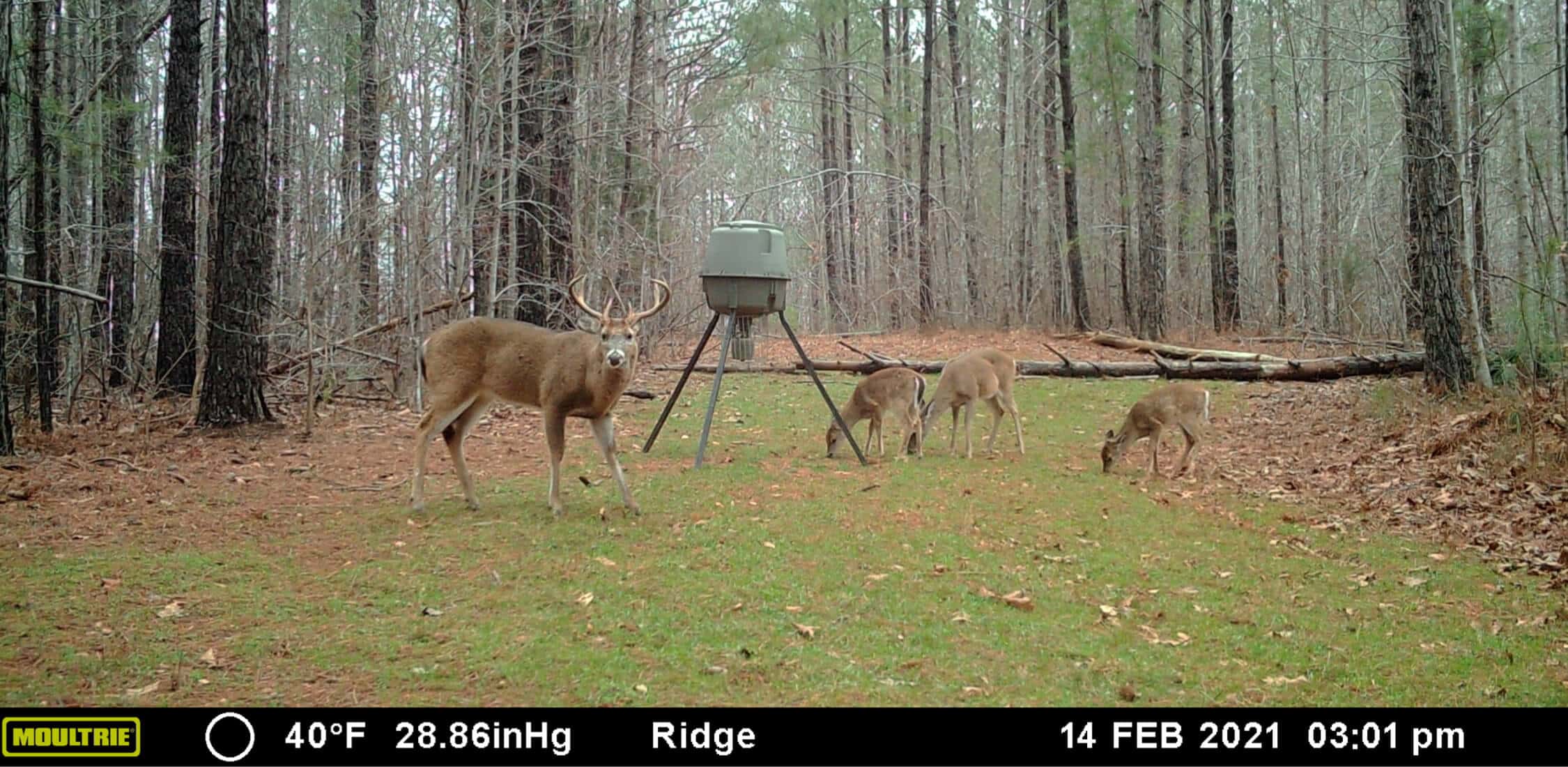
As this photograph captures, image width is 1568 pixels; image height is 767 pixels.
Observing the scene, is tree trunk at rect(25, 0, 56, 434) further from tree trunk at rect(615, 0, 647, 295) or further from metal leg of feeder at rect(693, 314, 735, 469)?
tree trunk at rect(615, 0, 647, 295)

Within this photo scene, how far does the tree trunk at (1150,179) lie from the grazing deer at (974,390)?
33.8 feet

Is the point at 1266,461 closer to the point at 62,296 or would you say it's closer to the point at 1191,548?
the point at 1191,548

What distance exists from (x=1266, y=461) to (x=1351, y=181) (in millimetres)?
18901

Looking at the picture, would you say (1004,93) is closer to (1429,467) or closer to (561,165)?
(561,165)

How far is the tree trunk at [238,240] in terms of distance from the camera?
1138 centimetres

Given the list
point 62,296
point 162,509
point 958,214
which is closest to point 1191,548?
point 162,509

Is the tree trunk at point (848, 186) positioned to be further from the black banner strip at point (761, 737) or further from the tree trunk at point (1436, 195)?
the black banner strip at point (761, 737)

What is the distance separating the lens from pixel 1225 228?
22938 millimetres

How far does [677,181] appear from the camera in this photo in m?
20.0

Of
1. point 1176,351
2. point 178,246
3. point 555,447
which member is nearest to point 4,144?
point 178,246

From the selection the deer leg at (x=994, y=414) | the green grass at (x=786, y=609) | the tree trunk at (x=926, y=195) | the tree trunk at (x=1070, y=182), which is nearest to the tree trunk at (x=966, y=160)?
the tree trunk at (x=926, y=195)

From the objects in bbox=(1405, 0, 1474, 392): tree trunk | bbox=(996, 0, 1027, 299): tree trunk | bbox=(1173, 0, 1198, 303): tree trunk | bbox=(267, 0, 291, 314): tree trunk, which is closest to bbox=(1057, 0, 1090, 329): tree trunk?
bbox=(1173, 0, 1198, 303): tree trunk

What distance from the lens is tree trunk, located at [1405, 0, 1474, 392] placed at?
1176 cm

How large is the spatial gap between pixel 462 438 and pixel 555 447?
35.3 inches
